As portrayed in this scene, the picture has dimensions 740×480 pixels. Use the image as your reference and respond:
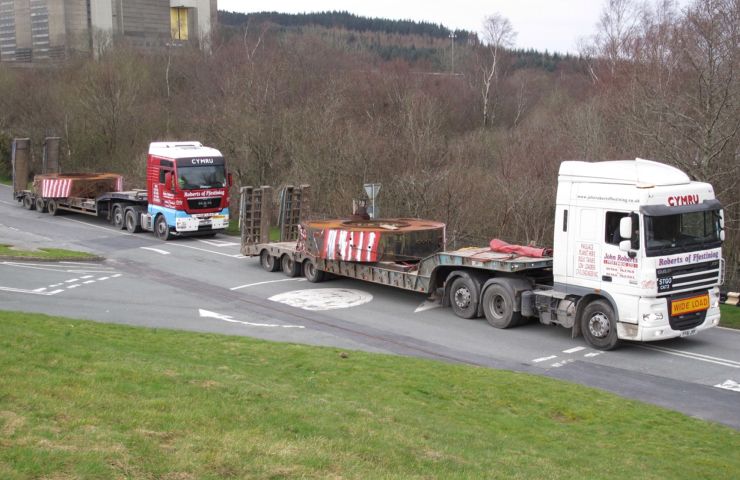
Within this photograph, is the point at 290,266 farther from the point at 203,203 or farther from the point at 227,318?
the point at 203,203

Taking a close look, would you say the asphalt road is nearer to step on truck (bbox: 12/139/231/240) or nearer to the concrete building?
step on truck (bbox: 12/139/231/240)

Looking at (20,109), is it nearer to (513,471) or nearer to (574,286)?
(574,286)

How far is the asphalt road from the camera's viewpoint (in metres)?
14.0

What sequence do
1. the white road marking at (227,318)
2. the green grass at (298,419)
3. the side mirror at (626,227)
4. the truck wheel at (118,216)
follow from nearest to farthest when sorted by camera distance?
1. the green grass at (298,419)
2. the side mirror at (626,227)
3. the white road marking at (227,318)
4. the truck wheel at (118,216)

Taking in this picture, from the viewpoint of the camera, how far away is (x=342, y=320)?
17.9 meters

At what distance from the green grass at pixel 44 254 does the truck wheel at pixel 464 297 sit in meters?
12.8

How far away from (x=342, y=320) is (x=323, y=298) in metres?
2.21

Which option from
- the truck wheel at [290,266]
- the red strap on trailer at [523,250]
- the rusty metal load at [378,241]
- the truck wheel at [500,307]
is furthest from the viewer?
the truck wheel at [290,266]

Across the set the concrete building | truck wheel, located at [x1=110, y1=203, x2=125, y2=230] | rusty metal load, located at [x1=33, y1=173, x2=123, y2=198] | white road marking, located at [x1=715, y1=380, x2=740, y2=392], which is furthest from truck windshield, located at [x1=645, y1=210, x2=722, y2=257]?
the concrete building

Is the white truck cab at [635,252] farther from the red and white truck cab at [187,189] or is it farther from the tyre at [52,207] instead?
the tyre at [52,207]

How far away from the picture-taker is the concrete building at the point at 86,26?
7094 centimetres

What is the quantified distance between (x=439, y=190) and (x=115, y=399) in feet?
67.0

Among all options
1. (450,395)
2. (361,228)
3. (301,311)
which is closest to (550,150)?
(361,228)

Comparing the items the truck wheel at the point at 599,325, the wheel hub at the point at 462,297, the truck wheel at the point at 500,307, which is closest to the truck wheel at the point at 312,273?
the wheel hub at the point at 462,297
